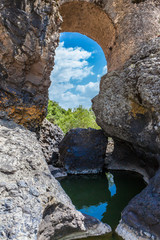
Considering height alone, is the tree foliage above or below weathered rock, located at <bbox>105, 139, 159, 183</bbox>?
above

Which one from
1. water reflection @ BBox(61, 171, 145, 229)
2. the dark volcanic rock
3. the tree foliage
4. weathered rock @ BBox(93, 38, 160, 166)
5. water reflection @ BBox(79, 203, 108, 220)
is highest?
the tree foliage

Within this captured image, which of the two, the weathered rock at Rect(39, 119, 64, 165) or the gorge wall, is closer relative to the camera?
the gorge wall

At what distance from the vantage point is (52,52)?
3529mm

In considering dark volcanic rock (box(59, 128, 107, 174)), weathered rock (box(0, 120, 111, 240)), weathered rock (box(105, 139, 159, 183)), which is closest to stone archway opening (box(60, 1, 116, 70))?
dark volcanic rock (box(59, 128, 107, 174))

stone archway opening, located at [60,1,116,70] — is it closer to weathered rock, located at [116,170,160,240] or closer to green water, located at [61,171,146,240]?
green water, located at [61,171,146,240]

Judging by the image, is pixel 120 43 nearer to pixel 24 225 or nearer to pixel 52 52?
pixel 52 52

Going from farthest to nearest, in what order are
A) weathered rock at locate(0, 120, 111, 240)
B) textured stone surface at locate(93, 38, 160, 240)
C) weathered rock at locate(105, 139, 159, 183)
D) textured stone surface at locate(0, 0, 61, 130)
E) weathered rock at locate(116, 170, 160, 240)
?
weathered rock at locate(105, 139, 159, 183), textured stone surface at locate(0, 0, 61, 130), textured stone surface at locate(93, 38, 160, 240), weathered rock at locate(116, 170, 160, 240), weathered rock at locate(0, 120, 111, 240)

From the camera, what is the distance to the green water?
263 centimetres

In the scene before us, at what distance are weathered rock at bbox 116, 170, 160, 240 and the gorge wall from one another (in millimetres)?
12

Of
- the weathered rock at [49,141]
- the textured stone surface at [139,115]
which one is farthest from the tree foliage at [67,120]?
the textured stone surface at [139,115]

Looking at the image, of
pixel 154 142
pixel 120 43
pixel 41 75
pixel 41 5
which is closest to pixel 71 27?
pixel 120 43

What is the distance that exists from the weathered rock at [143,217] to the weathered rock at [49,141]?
12.4ft

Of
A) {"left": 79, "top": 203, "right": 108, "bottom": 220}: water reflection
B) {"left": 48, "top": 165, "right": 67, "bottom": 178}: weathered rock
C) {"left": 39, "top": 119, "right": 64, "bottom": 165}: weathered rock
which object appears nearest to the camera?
{"left": 79, "top": 203, "right": 108, "bottom": 220}: water reflection

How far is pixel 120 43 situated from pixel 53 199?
4.18 metres
